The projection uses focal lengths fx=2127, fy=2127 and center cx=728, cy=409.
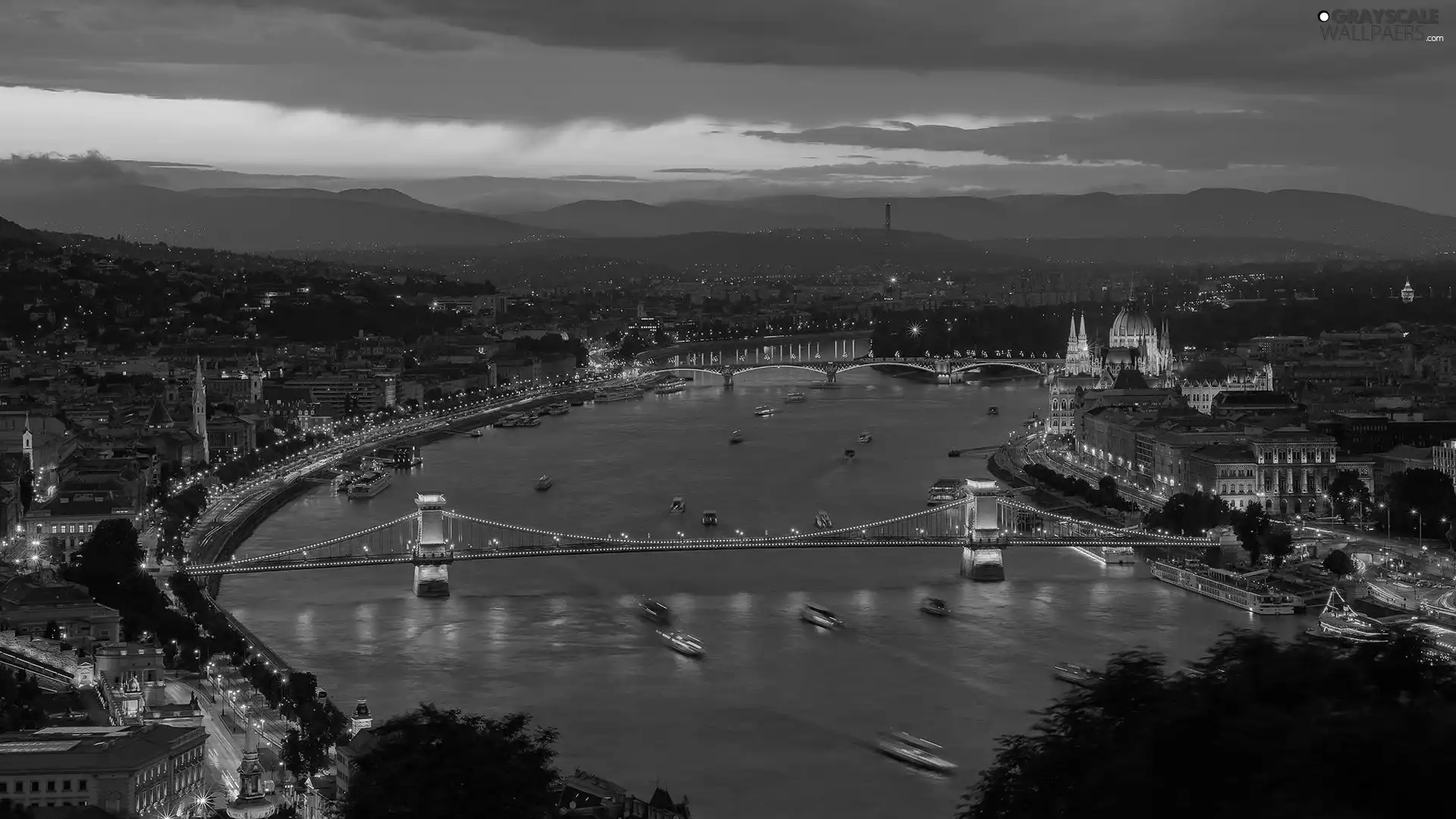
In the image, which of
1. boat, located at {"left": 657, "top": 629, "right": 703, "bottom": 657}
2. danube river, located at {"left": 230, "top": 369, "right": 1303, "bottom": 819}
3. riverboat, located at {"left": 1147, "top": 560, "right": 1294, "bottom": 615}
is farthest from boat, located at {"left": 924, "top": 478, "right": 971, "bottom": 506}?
boat, located at {"left": 657, "top": 629, "right": 703, "bottom": 657}

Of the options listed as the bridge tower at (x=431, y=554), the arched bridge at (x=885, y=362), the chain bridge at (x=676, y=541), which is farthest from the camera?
the arched bridge at (x=885, y=362)

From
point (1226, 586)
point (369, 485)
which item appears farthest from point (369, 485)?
point (1226, 586)

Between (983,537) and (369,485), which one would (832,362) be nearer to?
(369,485)

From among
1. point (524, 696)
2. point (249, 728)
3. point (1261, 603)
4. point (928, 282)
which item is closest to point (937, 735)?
point (524, 696)

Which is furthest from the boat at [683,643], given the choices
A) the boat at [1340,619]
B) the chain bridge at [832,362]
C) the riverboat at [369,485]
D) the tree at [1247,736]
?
the chain bridge at [832,362]

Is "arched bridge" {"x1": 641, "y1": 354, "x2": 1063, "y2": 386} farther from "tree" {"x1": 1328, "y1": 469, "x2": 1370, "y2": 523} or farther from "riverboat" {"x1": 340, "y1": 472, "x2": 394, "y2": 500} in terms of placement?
"tree" {"x1": 1328, "y1": 469, "x2": 1370, "y2": 523}

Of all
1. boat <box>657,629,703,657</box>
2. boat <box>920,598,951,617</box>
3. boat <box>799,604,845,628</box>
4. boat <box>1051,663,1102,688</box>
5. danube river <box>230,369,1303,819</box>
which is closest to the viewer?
danube river <box>230,369,1303,819</box>

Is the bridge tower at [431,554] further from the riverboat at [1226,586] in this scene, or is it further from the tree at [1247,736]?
the tree at [1247,736]

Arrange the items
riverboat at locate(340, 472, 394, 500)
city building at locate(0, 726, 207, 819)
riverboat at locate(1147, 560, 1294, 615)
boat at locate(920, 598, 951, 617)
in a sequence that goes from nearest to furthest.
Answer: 1. city building at locate(0, 726, 207, 819)
2. boat at locate(920, 598, 951, 617)
3. riverboat at locate(1147, 560, 1294, 615)
4. riverboat at locate(340, 472, 394, 500)
